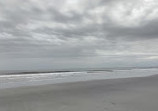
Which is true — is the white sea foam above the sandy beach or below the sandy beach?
above

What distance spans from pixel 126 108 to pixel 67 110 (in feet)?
8.14

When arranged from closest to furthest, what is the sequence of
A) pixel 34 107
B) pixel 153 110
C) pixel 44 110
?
pixel 153 110
pixel 44 110
pixel 34 107

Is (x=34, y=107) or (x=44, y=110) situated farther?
(x=34, y=107)

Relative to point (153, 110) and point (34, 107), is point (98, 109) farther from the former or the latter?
point (34, 107)

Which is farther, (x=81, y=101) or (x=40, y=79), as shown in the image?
(x=40, y=79)

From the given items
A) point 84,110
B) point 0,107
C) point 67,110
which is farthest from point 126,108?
point 0,107

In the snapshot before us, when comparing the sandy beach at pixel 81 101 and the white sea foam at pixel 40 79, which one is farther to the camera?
the white sea foam at pixel 40 79

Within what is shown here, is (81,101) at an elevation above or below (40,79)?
below

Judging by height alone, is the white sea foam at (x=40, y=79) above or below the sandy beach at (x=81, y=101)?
above

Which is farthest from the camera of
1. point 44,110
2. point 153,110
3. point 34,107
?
point 34,107

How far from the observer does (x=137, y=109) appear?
291 inches

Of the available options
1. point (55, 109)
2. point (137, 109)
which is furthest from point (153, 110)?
point (55, 109)

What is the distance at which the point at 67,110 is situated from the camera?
7617 mm

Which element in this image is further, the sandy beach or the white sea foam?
the white sea foam
